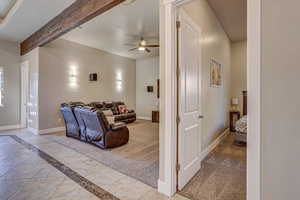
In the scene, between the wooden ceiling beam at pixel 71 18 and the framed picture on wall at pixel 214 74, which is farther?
the framed picture on wall at pixel 214 74

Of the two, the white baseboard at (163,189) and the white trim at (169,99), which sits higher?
the white trim at (169,99)

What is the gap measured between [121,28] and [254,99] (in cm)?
447

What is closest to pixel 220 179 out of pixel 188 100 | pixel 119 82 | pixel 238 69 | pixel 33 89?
pixel 188 100

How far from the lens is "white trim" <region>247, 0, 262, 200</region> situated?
50.9 inches

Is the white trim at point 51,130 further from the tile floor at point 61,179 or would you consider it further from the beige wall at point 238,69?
the beige wall at point 238,69

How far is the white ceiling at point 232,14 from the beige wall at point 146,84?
13.1 ft

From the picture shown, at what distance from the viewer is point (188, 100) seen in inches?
96.1

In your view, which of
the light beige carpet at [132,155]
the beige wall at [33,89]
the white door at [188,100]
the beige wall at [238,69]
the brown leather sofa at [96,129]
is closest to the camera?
the white door at [188,100]

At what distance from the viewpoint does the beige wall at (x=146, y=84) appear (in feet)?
28.0

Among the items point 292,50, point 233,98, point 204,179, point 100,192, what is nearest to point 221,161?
point 204,179

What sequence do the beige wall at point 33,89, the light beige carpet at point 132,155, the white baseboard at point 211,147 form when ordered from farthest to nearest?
the beige wall at point 33,89 → the white baseboard at point 211,147 → the light beige carpet at point 132,155

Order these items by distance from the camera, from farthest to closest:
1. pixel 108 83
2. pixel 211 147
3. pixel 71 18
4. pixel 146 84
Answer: pixel 146 84, pixel 108 83, pixel 211 147, pixel 71 18

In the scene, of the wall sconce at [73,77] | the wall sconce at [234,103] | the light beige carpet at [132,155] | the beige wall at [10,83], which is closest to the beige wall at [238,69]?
the wall sconce at [234,103]

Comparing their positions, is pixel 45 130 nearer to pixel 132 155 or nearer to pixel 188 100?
pixel 132 155
